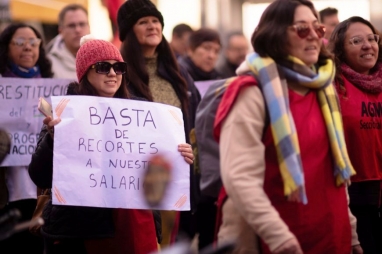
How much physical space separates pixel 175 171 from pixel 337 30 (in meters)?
1.94

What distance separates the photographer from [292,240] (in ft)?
16.1

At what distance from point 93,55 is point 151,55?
5.36 ft

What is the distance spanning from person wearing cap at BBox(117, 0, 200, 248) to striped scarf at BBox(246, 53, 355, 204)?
8.16 feet

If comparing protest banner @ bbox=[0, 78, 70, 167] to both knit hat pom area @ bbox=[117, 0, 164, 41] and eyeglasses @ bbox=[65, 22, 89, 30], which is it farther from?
eyeglasses @ bbox=[65, 22, 89, 30]

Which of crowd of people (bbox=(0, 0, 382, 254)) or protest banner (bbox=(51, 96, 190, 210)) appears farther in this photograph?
protest banner (bbox=(51, 96, 190, 210))

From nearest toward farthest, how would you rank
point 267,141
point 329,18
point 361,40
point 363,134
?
point 267,141 → point 363,134 → point 361,40 → point 329,18

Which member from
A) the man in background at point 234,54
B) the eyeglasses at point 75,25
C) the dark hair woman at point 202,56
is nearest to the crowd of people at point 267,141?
the eyeglasses at point 75,25

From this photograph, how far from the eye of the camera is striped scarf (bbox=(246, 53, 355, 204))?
5.04 m

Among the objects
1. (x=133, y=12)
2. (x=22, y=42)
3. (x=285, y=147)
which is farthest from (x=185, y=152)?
Result: (x=22, y=42)

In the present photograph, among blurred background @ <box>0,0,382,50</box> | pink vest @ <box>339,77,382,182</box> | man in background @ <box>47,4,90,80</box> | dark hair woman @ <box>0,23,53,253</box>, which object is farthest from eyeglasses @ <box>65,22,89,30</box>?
pink vest @ <box>339,77,382,182</box>

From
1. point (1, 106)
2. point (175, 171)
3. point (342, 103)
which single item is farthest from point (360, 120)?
point (1, 106)

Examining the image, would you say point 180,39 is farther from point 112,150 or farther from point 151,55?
point 112,150

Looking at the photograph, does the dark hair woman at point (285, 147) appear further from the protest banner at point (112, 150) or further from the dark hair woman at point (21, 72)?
the dark hair woman at point (21, 72)

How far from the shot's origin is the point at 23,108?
28.6ft
